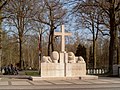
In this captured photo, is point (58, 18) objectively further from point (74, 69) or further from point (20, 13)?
point (74, 69)

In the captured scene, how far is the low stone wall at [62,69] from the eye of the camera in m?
27.9

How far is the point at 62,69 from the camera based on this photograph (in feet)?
93.2

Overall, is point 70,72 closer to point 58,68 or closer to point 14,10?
point 58,68

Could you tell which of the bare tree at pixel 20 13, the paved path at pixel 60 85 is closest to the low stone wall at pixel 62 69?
the paved path at pixel 60 85

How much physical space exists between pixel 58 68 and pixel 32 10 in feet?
68.2

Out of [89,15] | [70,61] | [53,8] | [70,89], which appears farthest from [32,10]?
[70,89]

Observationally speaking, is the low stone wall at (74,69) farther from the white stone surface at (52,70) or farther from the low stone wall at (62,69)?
the white stone surface at (52,70)

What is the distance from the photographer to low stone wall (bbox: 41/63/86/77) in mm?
27906

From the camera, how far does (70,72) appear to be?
28797mm

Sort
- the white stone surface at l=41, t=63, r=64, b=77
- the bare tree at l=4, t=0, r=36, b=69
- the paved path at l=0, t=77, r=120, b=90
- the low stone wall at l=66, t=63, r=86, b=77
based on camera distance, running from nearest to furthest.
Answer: the paved path at l=0, t=77, r=120, b=90 < the white stone surface at l=41, t=63, r=64, b=77 < the low stone wall at l=66, t=63, r=86, b=77 < the bare tree at l=4, t=0, r=36, b=69

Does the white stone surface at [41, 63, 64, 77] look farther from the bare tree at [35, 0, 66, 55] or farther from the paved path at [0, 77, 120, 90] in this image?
the bare tree at [35, 0, 66, 55]

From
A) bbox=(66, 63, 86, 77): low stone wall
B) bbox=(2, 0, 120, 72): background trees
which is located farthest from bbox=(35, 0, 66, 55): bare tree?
bbox=(66, 63, 86, 77): low stone wall

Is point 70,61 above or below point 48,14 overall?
below

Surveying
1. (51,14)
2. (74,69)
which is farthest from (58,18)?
(74,69)
